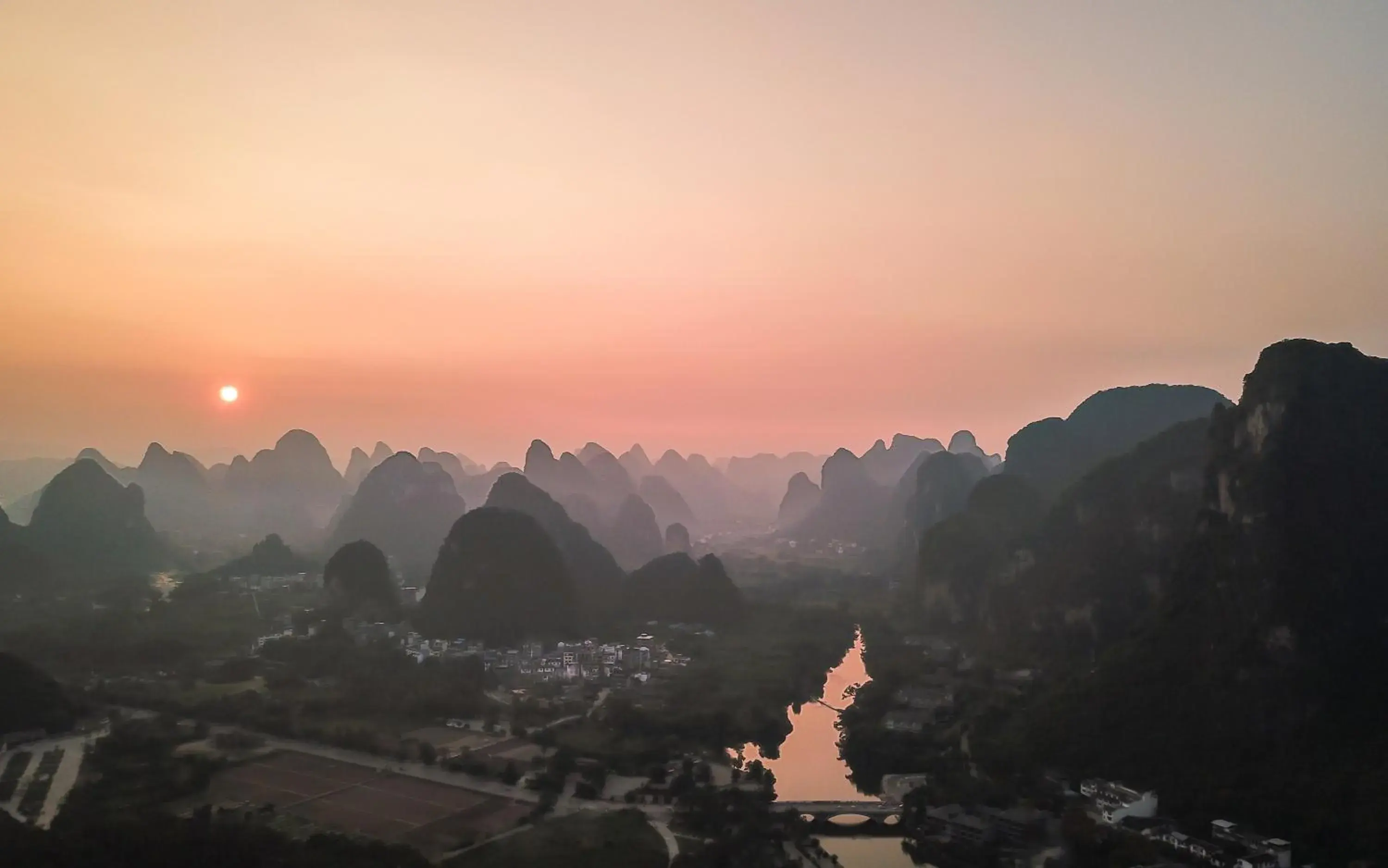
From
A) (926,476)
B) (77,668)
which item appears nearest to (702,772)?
(77,668)

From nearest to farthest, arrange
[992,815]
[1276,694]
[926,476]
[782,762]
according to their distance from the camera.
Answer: [992,815] → [1276,694] → [782,762] → [926,476]

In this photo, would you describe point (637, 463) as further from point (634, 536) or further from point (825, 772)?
point (825, 772)

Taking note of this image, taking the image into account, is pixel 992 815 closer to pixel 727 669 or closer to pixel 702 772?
pixel 702 772

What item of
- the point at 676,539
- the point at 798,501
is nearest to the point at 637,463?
the point at 798,501

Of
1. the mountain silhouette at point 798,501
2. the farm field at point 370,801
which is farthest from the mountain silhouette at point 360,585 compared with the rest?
the mountain silhouette at point 798,501

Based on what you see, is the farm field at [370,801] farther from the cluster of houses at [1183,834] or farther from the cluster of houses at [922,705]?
the cluster of houses at [1183,834]

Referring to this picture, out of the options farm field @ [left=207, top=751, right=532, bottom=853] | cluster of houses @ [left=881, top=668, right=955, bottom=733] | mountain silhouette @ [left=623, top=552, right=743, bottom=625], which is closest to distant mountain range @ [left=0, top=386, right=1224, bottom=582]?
mountain silhouette @ [left=623, top=552, right=743, bottom=625]
